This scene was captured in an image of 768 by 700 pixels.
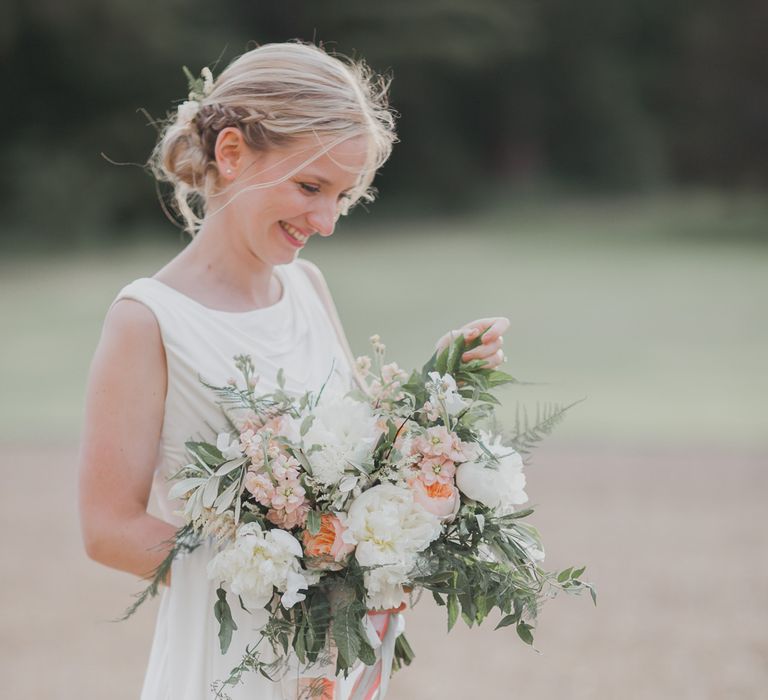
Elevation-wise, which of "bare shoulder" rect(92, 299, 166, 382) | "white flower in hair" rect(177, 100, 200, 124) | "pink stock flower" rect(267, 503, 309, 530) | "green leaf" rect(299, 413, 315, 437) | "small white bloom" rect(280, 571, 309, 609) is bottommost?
"small white bloom" rect(280, 571, 309, 609)

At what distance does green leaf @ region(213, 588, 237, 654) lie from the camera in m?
2.29

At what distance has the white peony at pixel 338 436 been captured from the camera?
230cm

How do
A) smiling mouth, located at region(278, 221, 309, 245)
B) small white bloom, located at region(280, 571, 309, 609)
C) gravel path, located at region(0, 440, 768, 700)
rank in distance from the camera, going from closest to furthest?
small white bloom, located at region(280, 571, 309, 609)
smiling mouth, located at region(278, 221, 309, 245)
gravel path, located at region(0, 440, 768, 700)

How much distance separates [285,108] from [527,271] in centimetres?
2271

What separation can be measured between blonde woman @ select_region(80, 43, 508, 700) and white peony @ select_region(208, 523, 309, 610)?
1.03 ft

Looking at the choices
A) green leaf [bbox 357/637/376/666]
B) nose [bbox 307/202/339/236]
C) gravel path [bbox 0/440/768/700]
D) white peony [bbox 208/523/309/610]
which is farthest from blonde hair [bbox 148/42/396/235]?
gravel path [bbox 0/440/768/700]

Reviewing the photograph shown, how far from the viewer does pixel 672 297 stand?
71.5 ft

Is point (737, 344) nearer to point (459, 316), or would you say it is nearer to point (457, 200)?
point (459, 316)

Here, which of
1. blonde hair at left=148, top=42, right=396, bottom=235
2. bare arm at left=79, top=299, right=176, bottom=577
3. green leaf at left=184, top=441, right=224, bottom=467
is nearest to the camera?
green leaf at left=184, top=441, right=224, bottom=467

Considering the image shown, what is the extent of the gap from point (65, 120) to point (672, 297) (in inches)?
666

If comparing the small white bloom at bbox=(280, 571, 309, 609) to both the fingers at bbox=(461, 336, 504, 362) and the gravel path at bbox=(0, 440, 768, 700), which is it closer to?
the fingers at bbox=(461, 336, 504, 362)

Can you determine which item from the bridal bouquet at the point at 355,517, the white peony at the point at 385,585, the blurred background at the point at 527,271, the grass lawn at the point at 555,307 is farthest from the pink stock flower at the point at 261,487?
the grass lawn at the point at 555,307

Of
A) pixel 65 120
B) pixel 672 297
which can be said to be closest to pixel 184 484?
pixel 672 297

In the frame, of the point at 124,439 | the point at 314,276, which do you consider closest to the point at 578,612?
the point at 314,276
